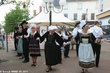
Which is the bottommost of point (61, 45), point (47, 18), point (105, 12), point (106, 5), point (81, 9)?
point (61, 45)

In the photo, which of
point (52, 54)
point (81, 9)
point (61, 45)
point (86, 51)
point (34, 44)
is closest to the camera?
point (86, 51)

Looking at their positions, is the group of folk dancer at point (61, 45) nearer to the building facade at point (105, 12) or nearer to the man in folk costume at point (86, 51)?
the man in folk costume at point (86, 51)

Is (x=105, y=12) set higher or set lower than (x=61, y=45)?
higher

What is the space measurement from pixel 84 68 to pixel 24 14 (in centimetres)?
3415

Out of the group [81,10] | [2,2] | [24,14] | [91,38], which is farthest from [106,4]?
[91,38]

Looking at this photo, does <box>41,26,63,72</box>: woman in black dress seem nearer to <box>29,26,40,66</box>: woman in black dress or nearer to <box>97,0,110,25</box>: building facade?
<box>29,26,40,66</box>: woman in black dress

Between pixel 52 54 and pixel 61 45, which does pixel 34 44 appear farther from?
pixel 52 54

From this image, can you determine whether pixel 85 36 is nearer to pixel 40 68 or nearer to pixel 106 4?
pixel 40 68

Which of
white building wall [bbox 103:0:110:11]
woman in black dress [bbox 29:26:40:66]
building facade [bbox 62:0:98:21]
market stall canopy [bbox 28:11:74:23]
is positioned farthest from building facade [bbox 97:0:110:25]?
woman in black dress [bbox 29:26:40:66]

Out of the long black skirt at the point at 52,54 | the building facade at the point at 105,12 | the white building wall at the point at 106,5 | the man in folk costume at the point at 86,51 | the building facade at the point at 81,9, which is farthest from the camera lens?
the building facade at the point at 81,9

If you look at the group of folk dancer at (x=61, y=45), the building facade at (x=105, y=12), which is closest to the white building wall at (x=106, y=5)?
the building facade at (x=105, y=12)

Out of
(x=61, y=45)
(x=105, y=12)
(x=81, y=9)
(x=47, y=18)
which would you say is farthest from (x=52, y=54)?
(x=81, y=9)

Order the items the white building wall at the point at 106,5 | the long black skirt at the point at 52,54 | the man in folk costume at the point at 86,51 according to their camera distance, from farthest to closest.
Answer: the white building wall at the point at 106,5 < the long black skirt at the point at 52,54 < the man in folk costume at the point at 86,51

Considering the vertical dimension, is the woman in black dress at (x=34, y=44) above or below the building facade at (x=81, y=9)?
below
